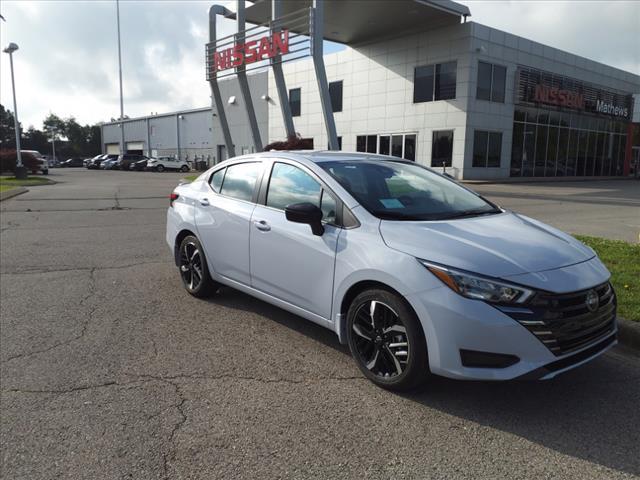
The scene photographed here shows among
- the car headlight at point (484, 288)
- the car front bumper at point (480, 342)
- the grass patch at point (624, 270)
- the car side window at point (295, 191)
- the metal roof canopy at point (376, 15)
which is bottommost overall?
the grass patch at point (624, 270)

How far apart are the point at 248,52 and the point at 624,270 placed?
21.4 metres

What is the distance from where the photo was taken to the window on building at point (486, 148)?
96.1 feet

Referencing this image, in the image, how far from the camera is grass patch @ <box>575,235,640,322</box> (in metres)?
4.63

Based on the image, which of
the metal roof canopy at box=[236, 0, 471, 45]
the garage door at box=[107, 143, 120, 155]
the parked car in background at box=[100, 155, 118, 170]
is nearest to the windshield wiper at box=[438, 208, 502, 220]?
the metal roof canopy at box=[236, 0, 471, 45]

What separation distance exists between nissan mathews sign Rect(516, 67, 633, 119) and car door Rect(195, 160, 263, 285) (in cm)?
2947

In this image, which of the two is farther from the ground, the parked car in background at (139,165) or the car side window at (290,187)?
the car side window at (290,187)

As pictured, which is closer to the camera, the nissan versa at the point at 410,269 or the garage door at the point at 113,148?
the nissan versa at the point at 410,269

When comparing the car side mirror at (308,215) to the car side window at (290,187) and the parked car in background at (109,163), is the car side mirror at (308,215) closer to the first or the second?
the car side window at (290,187)

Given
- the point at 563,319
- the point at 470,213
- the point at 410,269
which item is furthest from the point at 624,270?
the point at 410,269

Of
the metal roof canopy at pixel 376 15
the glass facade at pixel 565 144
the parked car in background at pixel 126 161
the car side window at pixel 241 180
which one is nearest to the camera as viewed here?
the car side window at pixel 241 180

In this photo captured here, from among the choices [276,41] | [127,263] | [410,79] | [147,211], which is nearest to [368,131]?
[410,79]

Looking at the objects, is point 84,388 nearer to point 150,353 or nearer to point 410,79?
point 150,353

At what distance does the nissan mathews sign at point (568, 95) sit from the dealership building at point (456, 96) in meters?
0.07

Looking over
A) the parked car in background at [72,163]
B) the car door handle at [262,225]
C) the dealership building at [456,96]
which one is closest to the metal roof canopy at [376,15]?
the dealership building at [456,96]
